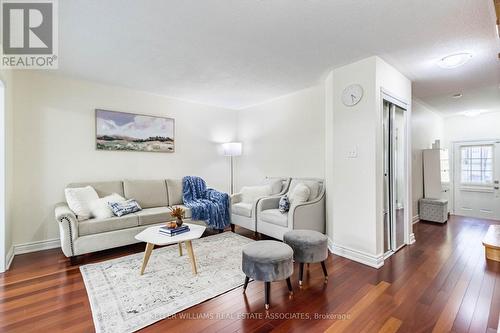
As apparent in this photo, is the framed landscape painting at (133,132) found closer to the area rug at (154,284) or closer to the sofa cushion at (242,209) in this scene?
the sofa cushion at (242,209)

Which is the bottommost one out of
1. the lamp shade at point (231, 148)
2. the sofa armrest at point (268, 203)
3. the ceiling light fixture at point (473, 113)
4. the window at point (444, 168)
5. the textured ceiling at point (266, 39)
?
the sofa armrest at point (268, 203)

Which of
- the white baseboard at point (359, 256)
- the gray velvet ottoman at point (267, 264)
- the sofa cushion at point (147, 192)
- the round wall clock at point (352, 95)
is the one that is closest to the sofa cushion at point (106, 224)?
the sofa cushion at point (147, 192)

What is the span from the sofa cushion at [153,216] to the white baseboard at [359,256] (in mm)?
2539

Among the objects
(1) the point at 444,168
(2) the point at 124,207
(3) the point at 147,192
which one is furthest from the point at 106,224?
(1) the point at 444,168

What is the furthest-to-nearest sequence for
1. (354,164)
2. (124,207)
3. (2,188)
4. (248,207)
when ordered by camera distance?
(248,207), (124,207), (354,164), (2,188)

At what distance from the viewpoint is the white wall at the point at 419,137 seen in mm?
5039

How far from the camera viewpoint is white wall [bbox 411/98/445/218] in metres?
5.04

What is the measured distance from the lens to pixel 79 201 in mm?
3203

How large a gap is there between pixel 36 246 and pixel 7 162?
51.1 inches

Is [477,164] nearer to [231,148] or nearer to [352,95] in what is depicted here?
[352,95]

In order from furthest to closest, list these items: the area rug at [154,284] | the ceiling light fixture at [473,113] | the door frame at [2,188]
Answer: the ceiling light fixture at [473,113] → the door frame at [2,188] → the area rug at [154,284]

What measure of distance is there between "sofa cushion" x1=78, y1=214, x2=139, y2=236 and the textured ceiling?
2.06 meters

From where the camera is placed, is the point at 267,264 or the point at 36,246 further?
the point at 36,246

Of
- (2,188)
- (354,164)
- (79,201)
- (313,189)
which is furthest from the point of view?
(313,189)
